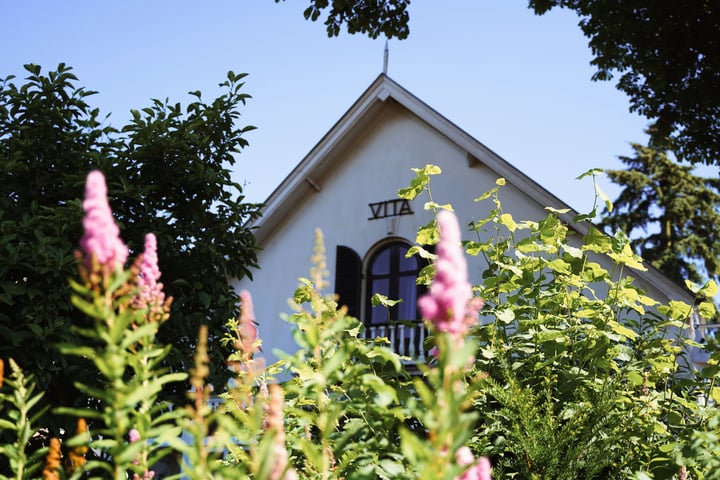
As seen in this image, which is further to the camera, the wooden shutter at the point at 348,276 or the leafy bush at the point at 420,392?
the wooden shutter at the point at 348,276

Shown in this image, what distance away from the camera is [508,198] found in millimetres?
14469

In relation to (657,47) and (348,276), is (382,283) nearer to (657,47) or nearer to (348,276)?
(348,276)

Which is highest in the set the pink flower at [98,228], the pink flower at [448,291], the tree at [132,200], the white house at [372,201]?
the white house at [372,201]

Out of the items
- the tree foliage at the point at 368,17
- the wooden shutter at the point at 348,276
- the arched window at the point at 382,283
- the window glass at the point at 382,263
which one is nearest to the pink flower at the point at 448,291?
the tree foliage at the point at 368,17

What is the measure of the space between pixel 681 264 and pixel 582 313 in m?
28.7

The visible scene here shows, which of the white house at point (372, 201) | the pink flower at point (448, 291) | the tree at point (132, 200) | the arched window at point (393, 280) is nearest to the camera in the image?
the pink flower at point (448, 291)

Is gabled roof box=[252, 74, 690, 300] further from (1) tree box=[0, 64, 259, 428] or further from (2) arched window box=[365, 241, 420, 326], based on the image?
(1) tree box=[0, 64, 259, 428]

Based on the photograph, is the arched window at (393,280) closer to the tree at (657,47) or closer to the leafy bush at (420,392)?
the tree at (657,47)

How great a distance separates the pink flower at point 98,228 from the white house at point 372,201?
13.0m

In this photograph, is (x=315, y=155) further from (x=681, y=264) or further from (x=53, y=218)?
(x=681, y=264)

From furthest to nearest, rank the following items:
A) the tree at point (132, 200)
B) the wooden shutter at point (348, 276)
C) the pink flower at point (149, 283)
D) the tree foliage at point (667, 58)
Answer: the wooden shutter at point (348, 276)
the tree foliage at point (667, 58)
the tree at point (132, 200)
the pink flower at point (149, 283)

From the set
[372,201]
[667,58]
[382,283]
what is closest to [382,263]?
[382,283]

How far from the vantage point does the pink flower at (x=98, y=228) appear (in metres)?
1.23

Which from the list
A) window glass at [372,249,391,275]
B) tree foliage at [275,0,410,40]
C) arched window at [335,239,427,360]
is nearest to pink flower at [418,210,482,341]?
tree foliage at [275,0,410,40]
